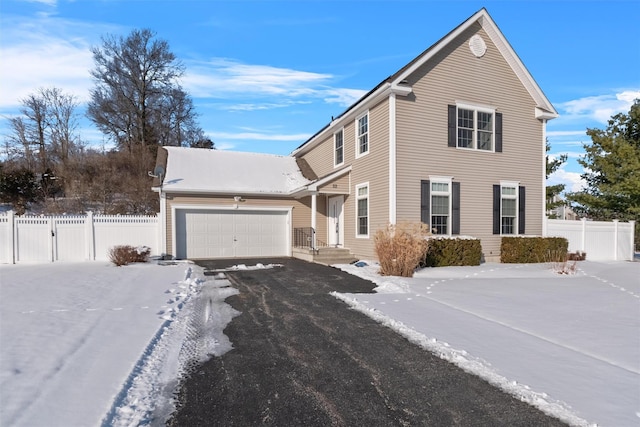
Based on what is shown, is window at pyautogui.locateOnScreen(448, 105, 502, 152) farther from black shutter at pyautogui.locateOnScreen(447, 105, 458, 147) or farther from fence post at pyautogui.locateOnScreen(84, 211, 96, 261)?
fence post at pyautogui.locateOnScreen(84, 211, 96, 261)

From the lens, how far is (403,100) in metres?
12.2

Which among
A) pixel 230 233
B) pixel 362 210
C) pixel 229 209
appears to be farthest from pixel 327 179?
pixel 230 233

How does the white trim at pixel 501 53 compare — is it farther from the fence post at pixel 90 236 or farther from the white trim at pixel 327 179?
the fence post at pixel 90 236

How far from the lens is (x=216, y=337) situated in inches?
196

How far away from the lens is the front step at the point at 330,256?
43.9ft

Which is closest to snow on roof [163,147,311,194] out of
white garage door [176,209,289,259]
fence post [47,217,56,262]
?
white garage door [176,209,289,259]

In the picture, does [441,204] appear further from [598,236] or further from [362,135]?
[598,236]

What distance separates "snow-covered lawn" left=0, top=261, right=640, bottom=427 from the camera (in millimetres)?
3123

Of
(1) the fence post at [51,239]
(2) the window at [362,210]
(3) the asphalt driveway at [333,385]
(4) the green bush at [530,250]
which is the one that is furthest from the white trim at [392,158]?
(1) the fence post at [51,239]

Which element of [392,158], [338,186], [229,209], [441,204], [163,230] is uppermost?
[392,158]

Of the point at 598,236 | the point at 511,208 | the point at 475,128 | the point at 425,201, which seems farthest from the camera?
the point at 598,236

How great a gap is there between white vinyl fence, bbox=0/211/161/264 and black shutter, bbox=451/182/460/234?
456 inches

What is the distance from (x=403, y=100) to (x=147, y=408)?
1143 centimetres

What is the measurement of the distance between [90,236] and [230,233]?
5127 millimetres
